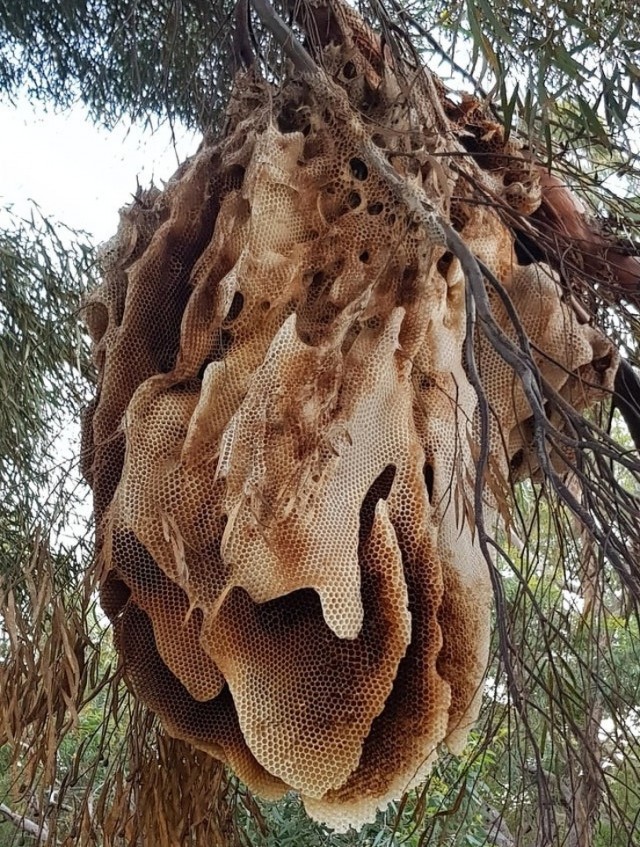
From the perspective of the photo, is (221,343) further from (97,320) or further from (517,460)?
(517,460)

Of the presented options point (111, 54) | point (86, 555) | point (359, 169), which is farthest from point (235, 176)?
point (111, 54)

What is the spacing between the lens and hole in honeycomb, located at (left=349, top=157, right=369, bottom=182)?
0.90m

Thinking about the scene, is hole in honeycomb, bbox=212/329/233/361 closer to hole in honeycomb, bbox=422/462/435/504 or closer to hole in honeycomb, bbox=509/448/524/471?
hole in honeycomb, bbox=422/462/435/504

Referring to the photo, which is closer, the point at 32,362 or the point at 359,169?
the point at 359,169

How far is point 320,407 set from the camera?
2.55 feet

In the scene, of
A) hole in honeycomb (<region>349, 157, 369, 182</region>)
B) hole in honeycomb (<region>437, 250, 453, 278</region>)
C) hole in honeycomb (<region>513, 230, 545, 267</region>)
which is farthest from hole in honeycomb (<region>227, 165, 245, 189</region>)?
hole in honeycomb (<region>513, 230, 545, 267</region>)

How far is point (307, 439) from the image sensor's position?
0.77m

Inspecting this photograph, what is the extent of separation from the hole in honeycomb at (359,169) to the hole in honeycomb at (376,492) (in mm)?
304

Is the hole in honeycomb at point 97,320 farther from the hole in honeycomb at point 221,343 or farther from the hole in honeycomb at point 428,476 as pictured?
the hole in honeycomb at point 428,476

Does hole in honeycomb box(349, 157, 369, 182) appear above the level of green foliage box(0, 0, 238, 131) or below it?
below

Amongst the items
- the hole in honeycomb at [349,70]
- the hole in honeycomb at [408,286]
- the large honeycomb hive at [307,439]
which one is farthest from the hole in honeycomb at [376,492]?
the hole in honeycomb at [349,70]

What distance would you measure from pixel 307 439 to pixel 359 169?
12.1 inches

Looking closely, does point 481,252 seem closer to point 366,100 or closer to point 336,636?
point 366,100

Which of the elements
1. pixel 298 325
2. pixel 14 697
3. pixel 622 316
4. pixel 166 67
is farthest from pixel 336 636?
pixel 166 67
